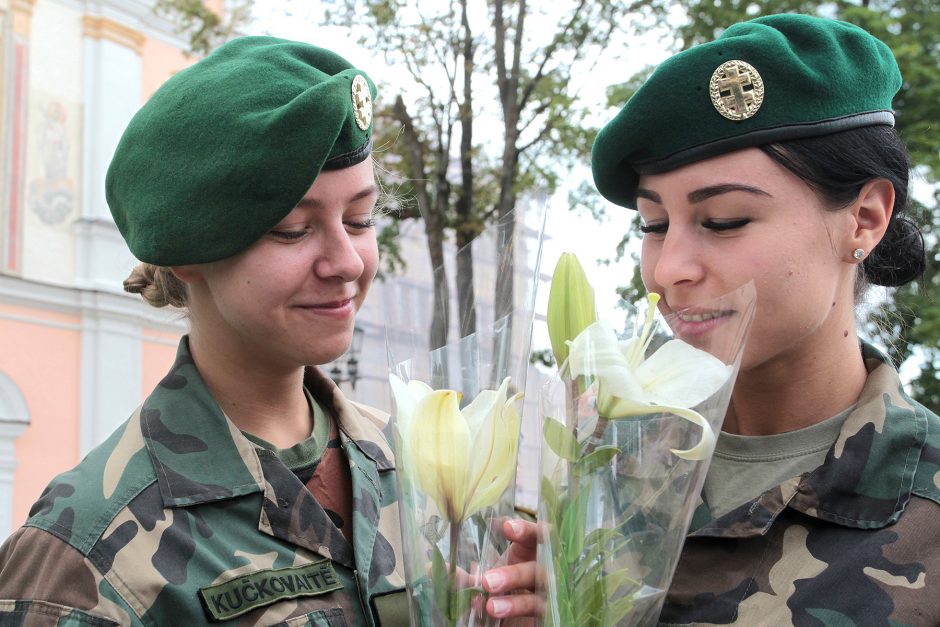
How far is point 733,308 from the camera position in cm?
142

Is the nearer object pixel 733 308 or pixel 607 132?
pixel 733 308

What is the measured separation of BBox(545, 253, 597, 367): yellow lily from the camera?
4.88 feet

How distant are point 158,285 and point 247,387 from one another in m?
0.35

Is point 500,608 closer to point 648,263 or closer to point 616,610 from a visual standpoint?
point 616,610

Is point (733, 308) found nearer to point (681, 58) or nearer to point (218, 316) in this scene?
point (681, 58)

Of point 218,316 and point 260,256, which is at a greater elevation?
point 260,256

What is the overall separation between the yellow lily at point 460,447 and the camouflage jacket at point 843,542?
0.46 m

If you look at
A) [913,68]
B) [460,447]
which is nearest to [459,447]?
[460,447]

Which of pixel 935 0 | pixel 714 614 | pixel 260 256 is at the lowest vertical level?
pixel 714 614

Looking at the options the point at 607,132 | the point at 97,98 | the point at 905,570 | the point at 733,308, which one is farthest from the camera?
the point at 97,98

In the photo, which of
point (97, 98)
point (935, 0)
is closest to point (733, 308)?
point (935, 0)

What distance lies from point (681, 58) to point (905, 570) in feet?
3.00

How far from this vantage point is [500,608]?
1.56m

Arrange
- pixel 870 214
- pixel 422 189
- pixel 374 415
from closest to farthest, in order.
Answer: pixel 870 214 → pixel 374 415 → pixel 422 189
